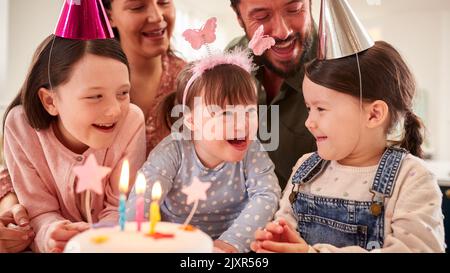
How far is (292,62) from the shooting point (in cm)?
118

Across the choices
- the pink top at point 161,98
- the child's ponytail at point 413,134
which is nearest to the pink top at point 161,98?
the pink top at point 161,98

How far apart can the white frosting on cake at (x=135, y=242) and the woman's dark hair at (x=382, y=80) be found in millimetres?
444

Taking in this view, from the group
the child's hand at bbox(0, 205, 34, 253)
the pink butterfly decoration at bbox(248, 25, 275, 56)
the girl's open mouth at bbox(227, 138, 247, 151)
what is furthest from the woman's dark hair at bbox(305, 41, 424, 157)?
the child's hand at bbox(0, 205, 34, 253)

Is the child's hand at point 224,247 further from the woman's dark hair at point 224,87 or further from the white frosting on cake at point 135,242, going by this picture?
the woman's dark hair at point 224,87

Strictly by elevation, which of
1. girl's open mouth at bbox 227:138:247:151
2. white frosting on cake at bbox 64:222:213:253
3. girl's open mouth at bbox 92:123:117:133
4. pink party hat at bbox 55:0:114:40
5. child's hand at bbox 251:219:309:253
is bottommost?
child's hand at bbox 251:219:309:253

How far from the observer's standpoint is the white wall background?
1.15 meters

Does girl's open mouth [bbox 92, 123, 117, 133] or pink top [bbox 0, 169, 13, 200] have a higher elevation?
girl's open mouth [bbox 92, 123, 117, 133]

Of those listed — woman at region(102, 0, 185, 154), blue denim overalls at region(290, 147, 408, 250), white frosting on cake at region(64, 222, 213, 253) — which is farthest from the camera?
woman at region(102, 0, 185, 154)

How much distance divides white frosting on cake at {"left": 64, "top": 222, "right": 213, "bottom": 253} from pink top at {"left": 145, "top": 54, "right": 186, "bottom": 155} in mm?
308

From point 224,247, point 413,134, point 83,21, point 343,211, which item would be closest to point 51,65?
point 83,21

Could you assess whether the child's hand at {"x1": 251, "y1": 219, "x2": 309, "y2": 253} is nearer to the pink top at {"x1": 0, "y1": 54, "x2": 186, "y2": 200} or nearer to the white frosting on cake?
the white frosting on cake

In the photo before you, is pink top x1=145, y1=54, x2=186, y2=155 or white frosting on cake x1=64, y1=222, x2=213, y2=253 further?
pink top x1=145, y1=54, x2=186, y2=155

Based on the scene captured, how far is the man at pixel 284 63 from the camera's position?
1.16m

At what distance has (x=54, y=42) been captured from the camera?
1147 mm
